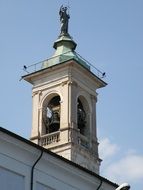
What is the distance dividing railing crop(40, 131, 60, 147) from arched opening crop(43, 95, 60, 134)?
116 centimetres

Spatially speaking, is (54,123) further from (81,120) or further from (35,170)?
(35,170)

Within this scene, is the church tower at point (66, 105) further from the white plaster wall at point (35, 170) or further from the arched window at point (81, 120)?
the white plaster wall at point (35, 170)

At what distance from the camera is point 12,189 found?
22.6 meters

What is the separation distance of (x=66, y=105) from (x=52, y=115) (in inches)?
62.9

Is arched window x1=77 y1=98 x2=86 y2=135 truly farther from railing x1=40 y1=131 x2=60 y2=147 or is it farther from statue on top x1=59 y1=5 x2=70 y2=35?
statue on top x1=59 y1=5 x2=70 y2=35

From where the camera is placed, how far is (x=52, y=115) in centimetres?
4422

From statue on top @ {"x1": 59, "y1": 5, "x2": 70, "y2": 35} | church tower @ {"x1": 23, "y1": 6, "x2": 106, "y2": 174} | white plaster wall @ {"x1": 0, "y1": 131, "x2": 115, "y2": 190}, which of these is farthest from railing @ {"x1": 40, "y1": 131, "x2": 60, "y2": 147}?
white plaster wall @ {"x1": 0, "y1": 131, "x2": 115, "y2": 190}

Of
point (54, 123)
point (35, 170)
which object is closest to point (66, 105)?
point (54, 123)

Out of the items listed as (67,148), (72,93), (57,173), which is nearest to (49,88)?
(72,93)

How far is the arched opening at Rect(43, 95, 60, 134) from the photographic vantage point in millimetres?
43719

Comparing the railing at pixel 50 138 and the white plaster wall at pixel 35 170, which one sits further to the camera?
the railing at pixel 50 138

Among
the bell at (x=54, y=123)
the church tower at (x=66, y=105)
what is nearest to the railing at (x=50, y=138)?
the church tower at (x=66, y=105)

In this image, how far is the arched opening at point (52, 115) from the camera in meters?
43.7

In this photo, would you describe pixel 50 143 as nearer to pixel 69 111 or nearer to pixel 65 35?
pixel 69 111
